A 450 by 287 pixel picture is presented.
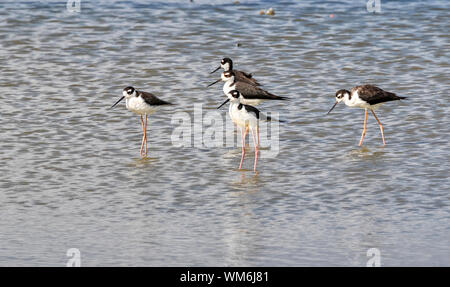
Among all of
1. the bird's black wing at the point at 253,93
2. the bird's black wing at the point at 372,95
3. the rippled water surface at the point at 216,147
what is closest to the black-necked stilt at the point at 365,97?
the bird's black wing at the point at 372,95

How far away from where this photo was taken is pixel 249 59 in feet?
60.8

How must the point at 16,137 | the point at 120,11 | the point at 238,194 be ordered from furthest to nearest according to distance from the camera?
the point at 120,11 → the point at 16,137 → the point at 238,194

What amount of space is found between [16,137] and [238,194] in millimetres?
4027

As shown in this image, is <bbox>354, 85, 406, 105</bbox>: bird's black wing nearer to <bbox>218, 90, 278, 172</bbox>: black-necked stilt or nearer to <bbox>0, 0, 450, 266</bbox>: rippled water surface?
<bbox>0, 0, 450, 266</bbox>: rippled water surface

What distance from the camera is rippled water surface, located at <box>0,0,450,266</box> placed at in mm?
9281

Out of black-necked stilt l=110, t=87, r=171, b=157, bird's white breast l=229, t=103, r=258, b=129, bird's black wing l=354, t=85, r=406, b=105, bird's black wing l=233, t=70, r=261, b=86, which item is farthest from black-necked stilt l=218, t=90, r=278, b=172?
bird's black wing l=233, t=70, r=261, b=86

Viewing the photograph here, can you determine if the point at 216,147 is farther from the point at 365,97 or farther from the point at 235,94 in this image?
the point at 365,97

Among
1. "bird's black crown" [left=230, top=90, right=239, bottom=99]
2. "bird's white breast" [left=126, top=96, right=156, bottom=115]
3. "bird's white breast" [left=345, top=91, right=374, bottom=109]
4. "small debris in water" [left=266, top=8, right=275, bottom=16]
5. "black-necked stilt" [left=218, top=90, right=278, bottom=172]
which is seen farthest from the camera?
"small debris in water" [left=266, top=8, right=275, bottom=16]

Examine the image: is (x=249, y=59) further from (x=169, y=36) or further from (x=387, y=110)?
(x=387, y=110)

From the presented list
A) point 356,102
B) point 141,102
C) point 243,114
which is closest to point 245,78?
point 356,102

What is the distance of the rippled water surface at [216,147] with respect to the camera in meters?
9.28

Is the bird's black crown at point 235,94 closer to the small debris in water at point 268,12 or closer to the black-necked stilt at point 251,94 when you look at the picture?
the black-necked stilt at point 251,94

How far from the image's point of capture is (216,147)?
44.1 ft
